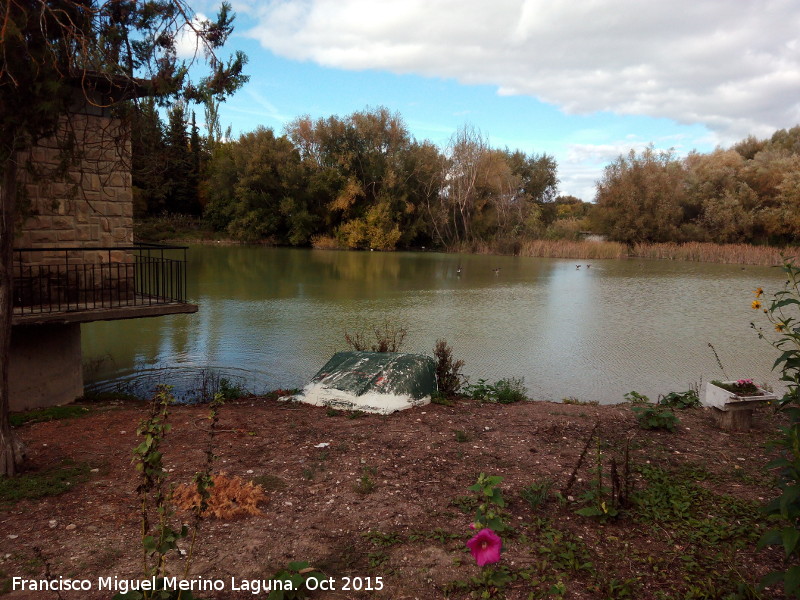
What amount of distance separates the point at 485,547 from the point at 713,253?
113ft

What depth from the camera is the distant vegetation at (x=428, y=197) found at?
3716 centimetres

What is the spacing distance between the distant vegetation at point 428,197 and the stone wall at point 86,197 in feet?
100

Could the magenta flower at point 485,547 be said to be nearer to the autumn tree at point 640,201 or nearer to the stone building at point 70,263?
the stone building at point 70,263

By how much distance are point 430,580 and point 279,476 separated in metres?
1.49

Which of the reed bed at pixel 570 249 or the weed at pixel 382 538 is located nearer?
the weed at pixel 382 538

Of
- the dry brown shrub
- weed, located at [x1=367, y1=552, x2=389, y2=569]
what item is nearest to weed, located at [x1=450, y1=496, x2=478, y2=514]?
weed, located at [x1=367, y1=552, x2=389, y2=569]

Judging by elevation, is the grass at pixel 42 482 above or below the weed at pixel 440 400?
above

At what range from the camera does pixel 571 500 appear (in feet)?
11.1

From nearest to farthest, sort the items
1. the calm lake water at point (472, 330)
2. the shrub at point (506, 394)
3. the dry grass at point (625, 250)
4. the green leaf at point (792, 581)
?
the green leaf at point (792, 581) < the shrub at point (506, 394) < the calm lake water at point (472, 330) < the dry grass at point (625, 250)

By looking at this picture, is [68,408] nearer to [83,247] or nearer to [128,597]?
[83,247]

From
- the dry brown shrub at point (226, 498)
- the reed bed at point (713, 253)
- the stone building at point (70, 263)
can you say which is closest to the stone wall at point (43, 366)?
the stone building at point (70, 263)

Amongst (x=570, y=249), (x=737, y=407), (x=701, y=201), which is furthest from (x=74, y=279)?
(x=701, y=201)

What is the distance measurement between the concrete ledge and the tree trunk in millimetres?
1815

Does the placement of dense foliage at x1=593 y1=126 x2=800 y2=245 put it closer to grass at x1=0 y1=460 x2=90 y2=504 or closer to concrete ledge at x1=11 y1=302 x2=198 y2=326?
concrete ledge at x1=11 y1=302 x2=198 y2=326
